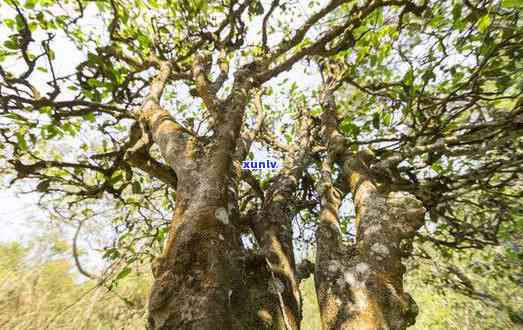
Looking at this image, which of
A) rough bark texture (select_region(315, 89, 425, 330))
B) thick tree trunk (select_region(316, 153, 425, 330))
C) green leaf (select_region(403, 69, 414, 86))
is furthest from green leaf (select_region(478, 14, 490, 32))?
thick tree trunk (select_region(316, 153, 425, 330))

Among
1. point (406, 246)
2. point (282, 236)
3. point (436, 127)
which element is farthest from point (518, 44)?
point (282, 236)

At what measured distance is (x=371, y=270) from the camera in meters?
1.87

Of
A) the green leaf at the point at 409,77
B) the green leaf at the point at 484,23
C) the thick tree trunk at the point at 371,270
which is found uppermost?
the green leaf at the point at 484,23

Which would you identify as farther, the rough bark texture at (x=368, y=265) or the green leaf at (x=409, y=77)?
the green leaf at (x=409, y=77)

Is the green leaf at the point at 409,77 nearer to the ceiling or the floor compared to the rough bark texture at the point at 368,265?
nearer to the ceiling

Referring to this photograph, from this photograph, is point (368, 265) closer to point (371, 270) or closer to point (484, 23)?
point (371, 270)

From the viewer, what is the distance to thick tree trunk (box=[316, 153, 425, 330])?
171cm

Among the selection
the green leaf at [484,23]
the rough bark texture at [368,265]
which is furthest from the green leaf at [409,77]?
the rough bark texture at [368,265]

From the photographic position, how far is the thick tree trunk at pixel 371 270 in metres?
1.71

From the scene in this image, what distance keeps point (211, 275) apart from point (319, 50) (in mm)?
3080

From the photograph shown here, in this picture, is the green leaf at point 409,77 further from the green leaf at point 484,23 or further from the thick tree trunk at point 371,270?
the thick tree trunk at point 371,270

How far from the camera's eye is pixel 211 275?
1.61 metres

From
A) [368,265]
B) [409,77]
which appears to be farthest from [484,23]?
[368,265]

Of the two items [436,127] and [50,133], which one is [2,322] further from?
[436,127]
